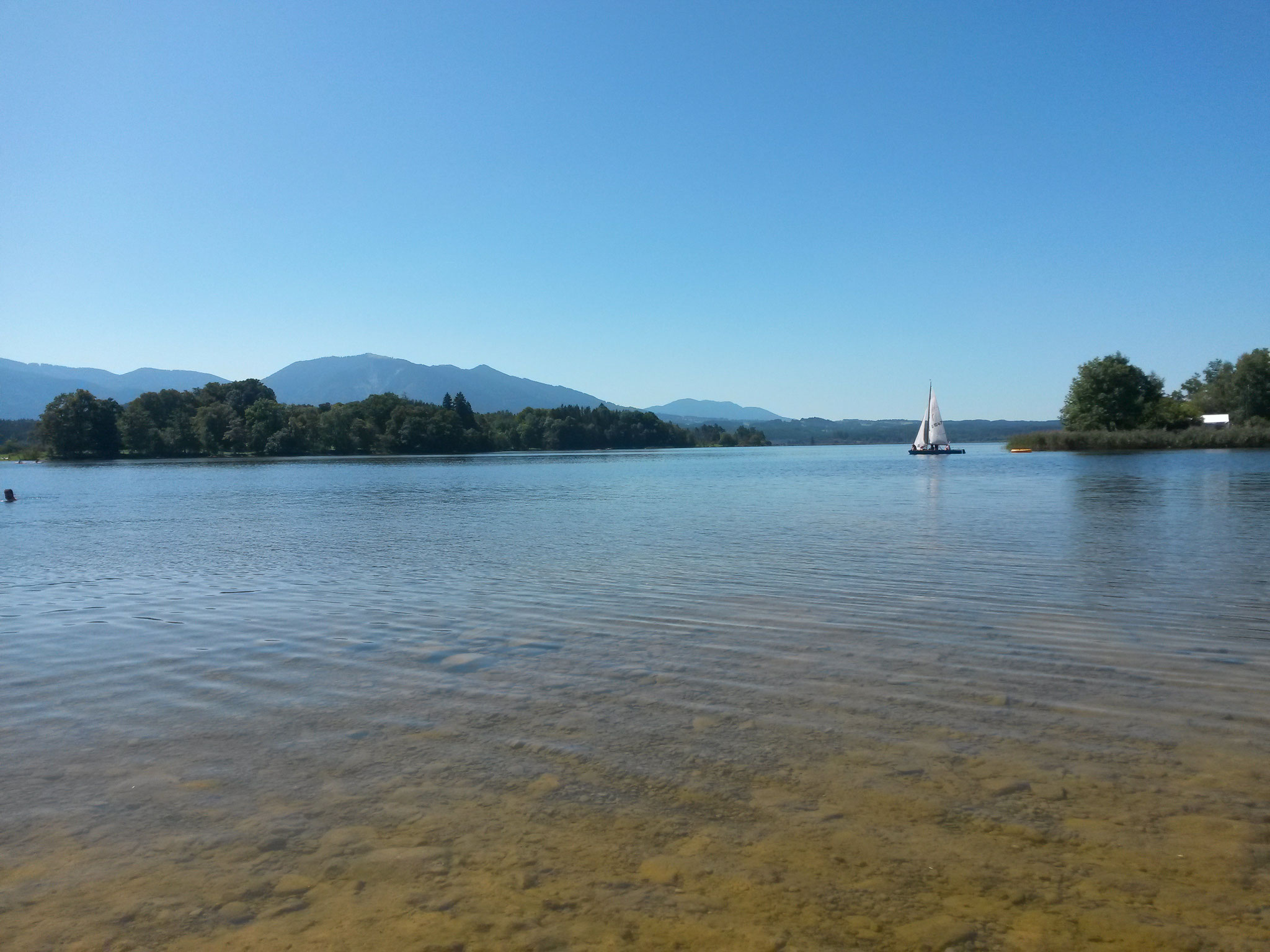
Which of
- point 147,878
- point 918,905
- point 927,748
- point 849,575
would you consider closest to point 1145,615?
point 849,575

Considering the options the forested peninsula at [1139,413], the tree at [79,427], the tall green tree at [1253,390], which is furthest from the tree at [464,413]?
the tall green tree at [1253,390]

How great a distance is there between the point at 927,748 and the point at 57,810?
6.42 meters

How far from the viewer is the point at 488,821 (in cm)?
544

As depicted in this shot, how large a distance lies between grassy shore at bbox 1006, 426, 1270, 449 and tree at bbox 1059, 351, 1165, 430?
23.0ft

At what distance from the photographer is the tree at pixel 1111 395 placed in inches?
4284

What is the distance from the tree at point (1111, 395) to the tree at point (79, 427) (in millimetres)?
165222

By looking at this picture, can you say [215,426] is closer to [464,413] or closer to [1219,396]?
[464,413]

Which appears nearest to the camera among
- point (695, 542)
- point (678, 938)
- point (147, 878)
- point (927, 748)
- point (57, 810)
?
point (678, 938)

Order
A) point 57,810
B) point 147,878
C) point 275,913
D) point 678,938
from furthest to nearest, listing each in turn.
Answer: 1. point 57,810
2. point 147,878
3. point 275,913
4. point 678,938

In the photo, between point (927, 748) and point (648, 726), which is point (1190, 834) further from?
point (648, 726)

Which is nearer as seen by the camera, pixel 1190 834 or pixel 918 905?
pixel 918 905

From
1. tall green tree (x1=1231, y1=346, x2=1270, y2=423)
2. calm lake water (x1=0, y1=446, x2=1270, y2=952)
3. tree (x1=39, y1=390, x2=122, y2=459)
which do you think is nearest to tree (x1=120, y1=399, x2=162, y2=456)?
tree (x1=39, y1=390, x2=122, y2=459)

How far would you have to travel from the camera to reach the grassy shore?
96.9 m

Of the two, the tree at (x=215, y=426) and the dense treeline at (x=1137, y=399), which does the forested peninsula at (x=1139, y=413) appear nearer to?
the dense treeline at (x=1137, y=399)
